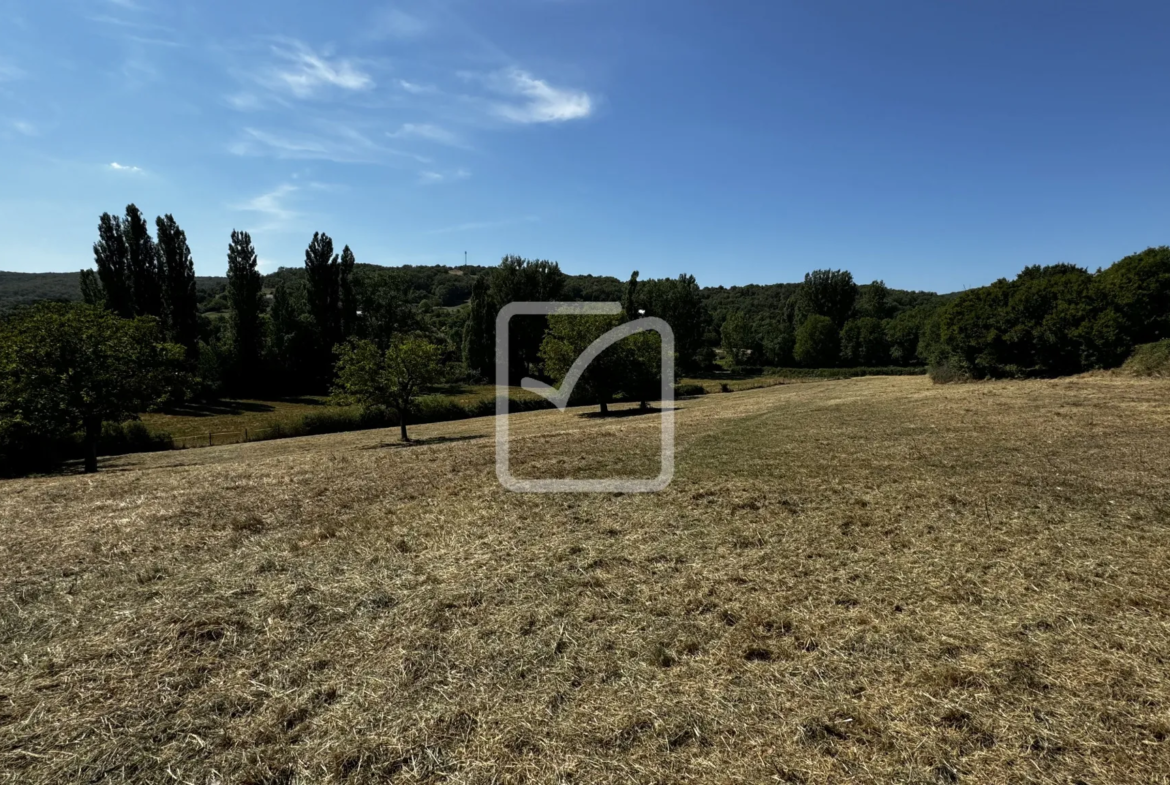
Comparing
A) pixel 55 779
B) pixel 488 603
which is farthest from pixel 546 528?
pixel 55 779

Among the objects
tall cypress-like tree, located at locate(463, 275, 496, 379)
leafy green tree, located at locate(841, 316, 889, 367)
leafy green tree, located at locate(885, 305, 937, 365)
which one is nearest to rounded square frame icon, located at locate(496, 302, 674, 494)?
tall cypress-like tree, located at locate(463, 275, 496, 379)

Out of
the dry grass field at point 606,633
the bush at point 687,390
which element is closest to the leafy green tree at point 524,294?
the bush at point 687,390

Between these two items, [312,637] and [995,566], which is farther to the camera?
[995,566]

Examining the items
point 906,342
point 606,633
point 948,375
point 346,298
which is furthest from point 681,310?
point 606,633

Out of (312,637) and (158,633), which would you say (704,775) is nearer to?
(312,637)

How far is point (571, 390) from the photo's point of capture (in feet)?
121

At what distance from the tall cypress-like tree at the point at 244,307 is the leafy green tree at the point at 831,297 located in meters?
89.2

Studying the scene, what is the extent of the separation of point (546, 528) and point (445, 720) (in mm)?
4853

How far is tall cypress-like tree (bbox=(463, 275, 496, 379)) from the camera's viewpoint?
70.7m

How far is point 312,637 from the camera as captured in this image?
19.0 ft

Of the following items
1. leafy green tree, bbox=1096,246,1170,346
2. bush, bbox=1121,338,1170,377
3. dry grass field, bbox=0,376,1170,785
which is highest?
leafy green tree, bbox=1096,246,1170,346

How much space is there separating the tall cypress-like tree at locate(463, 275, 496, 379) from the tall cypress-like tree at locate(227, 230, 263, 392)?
952 inches

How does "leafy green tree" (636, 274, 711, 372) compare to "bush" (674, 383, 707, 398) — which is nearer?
"bush" (674, 383, 707, 398)

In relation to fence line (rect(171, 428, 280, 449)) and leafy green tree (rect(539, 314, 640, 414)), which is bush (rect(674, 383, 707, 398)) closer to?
leafy green tree (rect(539, 314, 640, 414))
